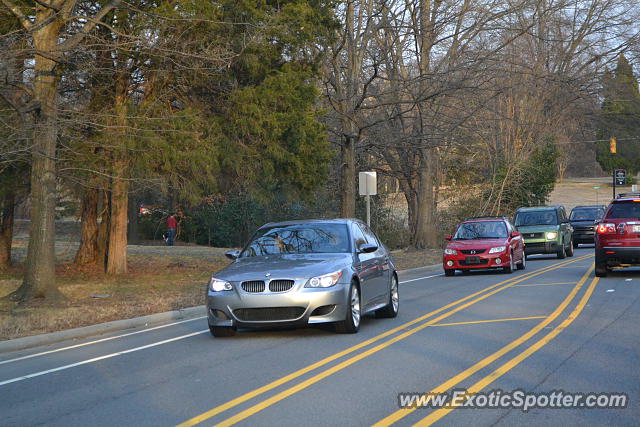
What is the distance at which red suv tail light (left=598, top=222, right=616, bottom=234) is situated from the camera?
18.2m

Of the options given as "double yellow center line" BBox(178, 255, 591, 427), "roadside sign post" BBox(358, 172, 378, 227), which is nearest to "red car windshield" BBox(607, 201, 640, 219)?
"double yellow center line" BBox(178, 255, 591, 427)

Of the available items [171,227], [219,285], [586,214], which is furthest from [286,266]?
[171,227]

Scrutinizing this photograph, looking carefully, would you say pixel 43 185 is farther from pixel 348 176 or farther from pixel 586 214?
pixel 586 214

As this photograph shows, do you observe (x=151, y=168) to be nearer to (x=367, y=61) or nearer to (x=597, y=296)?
(x=597, y=296)

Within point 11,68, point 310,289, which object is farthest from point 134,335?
point 11,68

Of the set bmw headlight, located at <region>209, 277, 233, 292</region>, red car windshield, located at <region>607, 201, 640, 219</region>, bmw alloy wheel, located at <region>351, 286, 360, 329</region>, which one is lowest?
bmw alloy wheel, located at <region>351, 286, 360, 329</region>

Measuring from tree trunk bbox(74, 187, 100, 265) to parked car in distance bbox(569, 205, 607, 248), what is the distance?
21627 mm

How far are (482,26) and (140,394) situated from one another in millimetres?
26289

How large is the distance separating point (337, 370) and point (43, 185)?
9849mm

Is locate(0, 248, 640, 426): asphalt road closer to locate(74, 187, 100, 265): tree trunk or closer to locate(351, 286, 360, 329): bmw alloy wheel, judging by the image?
locate(351, 286, 360, 329): bmw alloy wheel

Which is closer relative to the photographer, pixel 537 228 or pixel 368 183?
pixel 368 183

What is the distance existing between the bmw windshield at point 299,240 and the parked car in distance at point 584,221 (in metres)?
27.0

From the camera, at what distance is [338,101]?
2748 centimetres

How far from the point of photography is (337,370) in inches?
340
